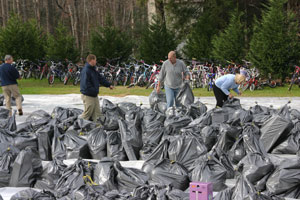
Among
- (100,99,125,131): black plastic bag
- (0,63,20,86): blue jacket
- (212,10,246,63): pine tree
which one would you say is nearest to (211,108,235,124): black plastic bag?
(100,99,125,131): black plastic bag

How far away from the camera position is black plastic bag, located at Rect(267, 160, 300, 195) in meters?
4.48

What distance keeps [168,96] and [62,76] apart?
12945mm

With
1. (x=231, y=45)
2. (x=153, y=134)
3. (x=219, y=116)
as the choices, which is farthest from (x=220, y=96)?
(x=231, y=45)

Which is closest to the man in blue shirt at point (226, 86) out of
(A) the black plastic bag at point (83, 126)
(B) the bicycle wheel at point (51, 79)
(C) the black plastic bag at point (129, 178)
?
(A) the black plastic bag at point (83, 126)

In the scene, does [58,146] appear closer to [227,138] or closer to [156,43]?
[227,138]

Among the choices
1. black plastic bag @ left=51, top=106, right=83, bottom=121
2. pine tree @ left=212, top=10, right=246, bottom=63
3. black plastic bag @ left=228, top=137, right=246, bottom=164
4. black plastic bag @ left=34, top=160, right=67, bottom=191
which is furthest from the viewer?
pine tree @ left=212, top=10, right=246, bottom=63

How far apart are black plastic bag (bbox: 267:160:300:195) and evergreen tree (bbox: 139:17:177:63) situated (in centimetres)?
1601

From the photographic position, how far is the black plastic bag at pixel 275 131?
639 cm

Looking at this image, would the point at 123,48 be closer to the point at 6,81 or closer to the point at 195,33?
the point at 195,33

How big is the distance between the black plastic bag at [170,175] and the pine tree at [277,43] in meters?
12.3

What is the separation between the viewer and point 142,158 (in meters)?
6.30

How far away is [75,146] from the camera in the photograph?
6.36 m

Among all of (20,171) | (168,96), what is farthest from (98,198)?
(168,96)

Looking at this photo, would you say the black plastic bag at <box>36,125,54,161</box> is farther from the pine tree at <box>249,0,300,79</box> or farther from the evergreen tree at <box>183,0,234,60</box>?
the evergreen tree at <box>183,0,234,60</box>
